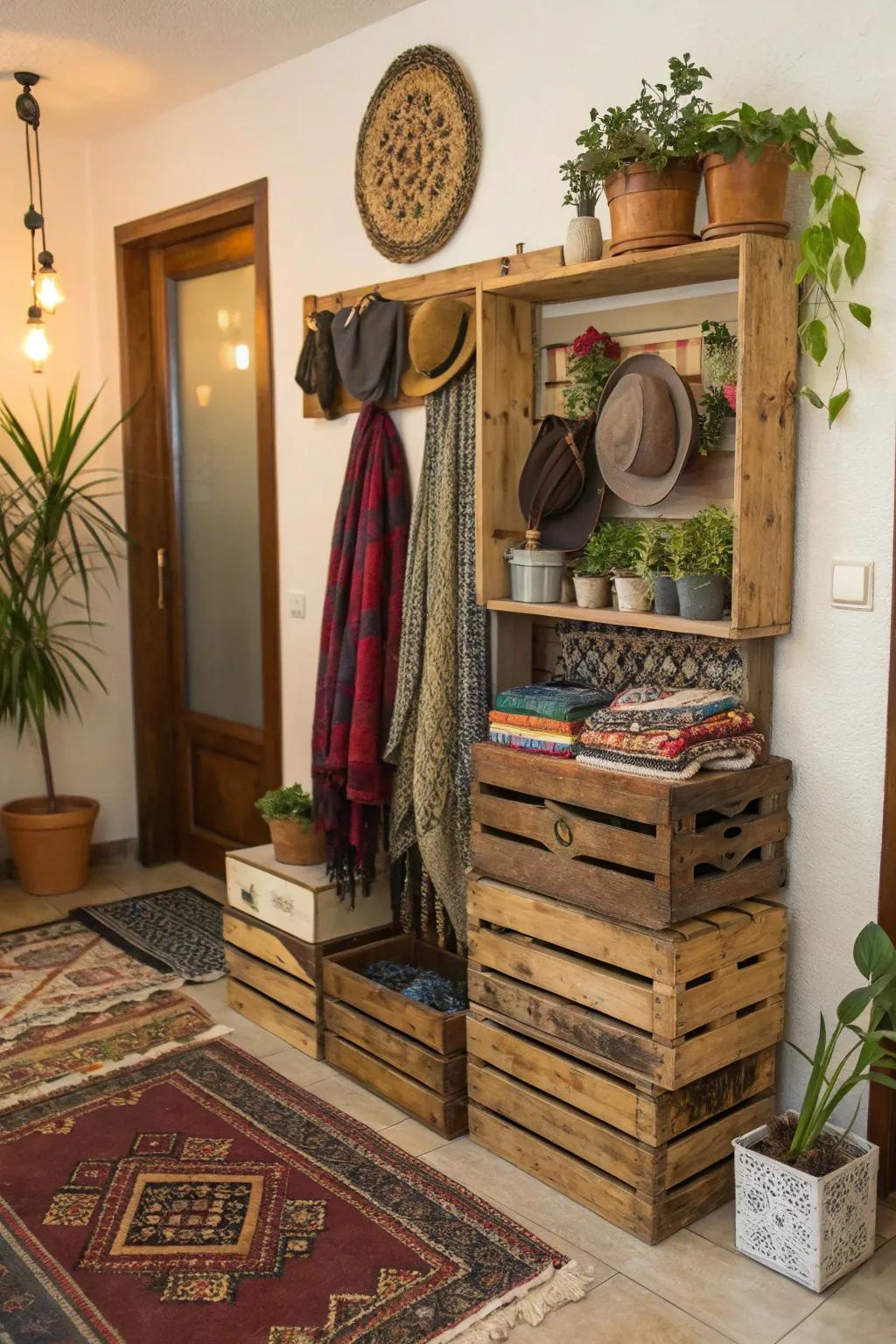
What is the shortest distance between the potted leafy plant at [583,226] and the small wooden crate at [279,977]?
5.57ft

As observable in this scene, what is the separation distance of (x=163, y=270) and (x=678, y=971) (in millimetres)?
3197

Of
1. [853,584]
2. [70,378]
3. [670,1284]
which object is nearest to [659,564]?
[853,584]

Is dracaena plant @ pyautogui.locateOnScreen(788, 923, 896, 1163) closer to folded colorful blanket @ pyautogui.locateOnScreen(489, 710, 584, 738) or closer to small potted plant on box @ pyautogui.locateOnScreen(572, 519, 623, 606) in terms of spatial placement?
folded colorful blanket @ pyautogui.locateOnScreen(489, 710, 584, 738)

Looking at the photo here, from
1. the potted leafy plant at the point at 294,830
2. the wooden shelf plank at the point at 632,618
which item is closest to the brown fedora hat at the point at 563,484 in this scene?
the wooden shelf plank at the point at 632,618

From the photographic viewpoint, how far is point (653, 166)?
2.27m

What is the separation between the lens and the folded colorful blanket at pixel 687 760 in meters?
2.25

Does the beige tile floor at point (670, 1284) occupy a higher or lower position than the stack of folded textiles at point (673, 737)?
lower

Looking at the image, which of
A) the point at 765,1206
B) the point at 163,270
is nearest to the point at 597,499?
the point at 765,1206

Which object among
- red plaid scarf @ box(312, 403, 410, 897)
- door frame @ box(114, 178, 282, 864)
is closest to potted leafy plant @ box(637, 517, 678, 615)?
red plaid scarf @ box(312, 403, 410, 897)

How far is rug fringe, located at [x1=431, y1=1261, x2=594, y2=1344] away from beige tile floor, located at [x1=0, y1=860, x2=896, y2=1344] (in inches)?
0.7

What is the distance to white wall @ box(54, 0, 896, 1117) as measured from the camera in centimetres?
226

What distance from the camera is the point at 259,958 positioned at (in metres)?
3.24

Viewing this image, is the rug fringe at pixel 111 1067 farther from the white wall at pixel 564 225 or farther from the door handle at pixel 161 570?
the door handle at pixel 161 570

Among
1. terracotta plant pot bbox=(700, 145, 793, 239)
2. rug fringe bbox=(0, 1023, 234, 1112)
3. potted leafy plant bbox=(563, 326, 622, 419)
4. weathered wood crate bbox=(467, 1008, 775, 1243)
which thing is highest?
terracotta plant pot bbox=(700, 145, 793, 239)
